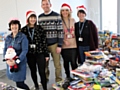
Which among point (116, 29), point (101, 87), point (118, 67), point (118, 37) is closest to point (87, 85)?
point (101, 87)

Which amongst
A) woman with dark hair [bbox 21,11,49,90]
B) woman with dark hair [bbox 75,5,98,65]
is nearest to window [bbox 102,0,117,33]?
woman with dark hair [bbox 75,5,98,65]

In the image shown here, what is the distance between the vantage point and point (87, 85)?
2.00 meters

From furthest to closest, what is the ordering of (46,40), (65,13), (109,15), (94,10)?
1. (94,10)
2. (109,15)
3. (65,13)
4. (46,40)

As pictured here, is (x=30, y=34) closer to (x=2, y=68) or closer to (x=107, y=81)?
(x=107, y=81)

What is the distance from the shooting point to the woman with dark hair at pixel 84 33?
109 inches

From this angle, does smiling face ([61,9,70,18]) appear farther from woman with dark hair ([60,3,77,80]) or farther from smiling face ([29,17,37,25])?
smiling face ([29,17,37,25])

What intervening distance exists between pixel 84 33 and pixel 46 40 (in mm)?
646

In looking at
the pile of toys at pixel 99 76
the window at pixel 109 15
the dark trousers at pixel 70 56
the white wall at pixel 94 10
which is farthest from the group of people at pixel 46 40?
the white wall at pixel 94 10

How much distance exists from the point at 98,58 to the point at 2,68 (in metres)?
2.55

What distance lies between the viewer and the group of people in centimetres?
216

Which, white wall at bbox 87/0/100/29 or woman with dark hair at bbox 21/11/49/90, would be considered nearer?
woman with dark hair at bbox 21/11/49/90

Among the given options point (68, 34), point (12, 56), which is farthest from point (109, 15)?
point (12, 56)

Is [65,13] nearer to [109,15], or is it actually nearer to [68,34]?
[68,34]

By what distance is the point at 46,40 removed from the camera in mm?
2561
